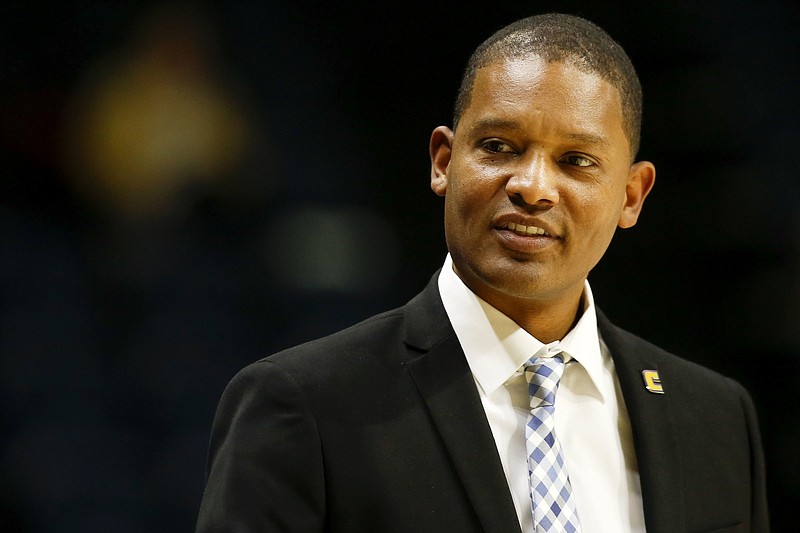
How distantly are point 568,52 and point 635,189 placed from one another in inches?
11.9

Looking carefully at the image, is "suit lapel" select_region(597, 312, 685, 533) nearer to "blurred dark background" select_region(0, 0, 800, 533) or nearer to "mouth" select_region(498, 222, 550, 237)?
"mouth" select_region(498, 222, 550, 237)

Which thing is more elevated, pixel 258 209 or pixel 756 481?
pixel 258 209

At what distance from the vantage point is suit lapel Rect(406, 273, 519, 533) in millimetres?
1478

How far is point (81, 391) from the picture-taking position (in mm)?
3057

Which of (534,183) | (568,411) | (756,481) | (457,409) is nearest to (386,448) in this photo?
(457,409)

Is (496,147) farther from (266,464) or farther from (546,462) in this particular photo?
(266,464)

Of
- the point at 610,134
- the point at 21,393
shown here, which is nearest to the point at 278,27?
the point at 21,393

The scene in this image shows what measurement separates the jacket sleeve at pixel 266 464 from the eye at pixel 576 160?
51cm

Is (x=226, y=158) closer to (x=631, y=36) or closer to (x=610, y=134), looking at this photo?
(x=631, y=36)

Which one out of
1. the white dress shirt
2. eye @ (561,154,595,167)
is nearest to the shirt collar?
the white dress shirt

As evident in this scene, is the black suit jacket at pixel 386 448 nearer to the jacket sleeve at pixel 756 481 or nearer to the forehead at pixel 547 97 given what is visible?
the jacket sleeve at pixel 756 481

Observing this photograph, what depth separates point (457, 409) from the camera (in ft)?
5.11

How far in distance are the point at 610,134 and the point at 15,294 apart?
2028mm

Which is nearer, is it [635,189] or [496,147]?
[496,147]
